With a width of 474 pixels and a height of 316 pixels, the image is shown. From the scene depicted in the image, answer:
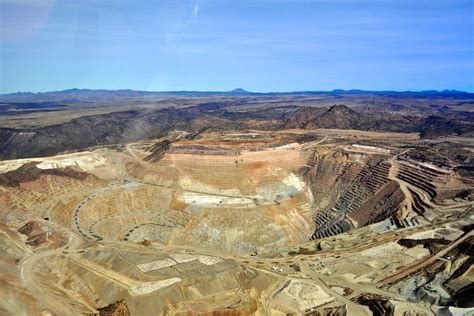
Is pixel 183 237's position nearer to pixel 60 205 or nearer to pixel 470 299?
pixel 60 205

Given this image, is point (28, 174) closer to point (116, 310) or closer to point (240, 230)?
point (240, 230)

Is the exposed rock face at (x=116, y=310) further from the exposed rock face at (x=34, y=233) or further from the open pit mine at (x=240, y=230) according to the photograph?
the exposed rock face at (x=34, y=233)

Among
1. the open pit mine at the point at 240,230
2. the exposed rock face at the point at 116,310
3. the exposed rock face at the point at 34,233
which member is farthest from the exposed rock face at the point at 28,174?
the exposed rock face at the point at 116,310

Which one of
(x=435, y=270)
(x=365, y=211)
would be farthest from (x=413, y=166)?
(x=435, y=270)

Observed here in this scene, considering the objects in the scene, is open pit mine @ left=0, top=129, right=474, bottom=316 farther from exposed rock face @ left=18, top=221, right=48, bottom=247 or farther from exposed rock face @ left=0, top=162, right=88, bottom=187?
exposed rock face @ left=0, top=162, right=88, bottom=187

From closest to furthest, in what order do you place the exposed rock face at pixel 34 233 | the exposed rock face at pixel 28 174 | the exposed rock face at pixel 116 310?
the exposed rock face at pixel 116 310, the exposed rock face at pixel 34 233, the exposed rock face at pixel 28 174

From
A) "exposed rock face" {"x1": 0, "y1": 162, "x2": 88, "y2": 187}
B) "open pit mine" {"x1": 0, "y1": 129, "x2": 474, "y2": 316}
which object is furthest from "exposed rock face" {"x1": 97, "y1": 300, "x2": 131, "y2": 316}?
"exposed rock face" {"x1": 0, "y1": 162, "x2": 88, "y2": 187}

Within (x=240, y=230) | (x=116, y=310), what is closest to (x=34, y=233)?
(x=116, y=310)
